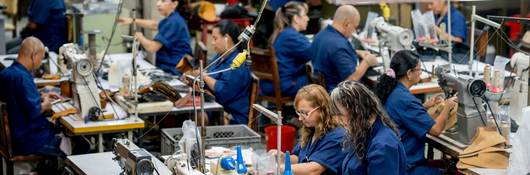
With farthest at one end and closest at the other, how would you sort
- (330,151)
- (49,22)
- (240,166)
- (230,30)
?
(49,22) < (230,30) < (330,151) < (240,166)

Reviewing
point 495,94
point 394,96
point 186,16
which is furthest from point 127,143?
point 186,16

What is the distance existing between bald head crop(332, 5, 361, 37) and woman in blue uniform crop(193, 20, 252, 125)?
85 cm

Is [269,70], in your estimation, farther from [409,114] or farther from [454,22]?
[409,114]

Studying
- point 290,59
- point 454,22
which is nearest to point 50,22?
point 290,59

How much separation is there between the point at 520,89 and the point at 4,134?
3.12 m

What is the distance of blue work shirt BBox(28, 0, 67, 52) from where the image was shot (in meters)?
8.59

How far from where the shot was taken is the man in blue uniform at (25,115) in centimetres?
592

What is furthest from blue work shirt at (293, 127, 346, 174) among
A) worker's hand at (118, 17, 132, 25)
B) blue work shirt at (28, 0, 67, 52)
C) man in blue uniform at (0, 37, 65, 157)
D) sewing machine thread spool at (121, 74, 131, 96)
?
blue work shirt at (28, 0, 67, 52)

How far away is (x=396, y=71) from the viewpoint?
5.21 meters

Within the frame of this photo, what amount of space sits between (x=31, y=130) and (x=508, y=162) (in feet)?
9.89

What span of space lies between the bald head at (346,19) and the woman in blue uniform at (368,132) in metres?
2.76

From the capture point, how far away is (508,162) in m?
4.62

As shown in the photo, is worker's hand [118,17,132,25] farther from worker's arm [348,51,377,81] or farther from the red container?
the red container

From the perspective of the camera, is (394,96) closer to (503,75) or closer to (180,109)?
(503,75)
